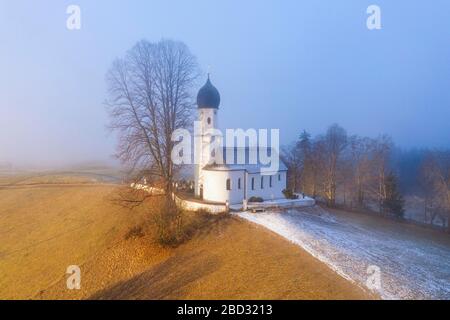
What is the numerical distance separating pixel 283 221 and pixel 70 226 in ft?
51.4

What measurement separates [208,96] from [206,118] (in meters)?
1.73

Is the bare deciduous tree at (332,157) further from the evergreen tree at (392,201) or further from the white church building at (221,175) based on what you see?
the white church building at (221,175)

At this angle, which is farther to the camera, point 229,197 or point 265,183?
point 265,183

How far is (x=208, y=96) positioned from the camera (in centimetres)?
2628

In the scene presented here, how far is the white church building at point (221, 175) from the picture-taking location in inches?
984

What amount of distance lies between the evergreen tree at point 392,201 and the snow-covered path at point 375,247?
386 cm

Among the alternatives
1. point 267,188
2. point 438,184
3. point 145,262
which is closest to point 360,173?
point 438,184

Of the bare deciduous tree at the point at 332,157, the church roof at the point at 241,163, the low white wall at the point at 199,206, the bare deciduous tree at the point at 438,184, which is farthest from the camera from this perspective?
the bare deciduous tree at the point at 332,157

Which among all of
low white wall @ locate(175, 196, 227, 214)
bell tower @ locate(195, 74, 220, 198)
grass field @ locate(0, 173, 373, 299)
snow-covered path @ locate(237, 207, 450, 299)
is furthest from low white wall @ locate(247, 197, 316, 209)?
bell tower @ locate(195, 74, 220, 198)

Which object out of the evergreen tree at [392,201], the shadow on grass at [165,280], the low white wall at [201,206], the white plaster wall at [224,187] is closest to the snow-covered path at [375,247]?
the low white wall at [201,206]

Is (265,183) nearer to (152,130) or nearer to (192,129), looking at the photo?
(192,129)

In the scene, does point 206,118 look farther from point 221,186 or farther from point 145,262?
point 145,262

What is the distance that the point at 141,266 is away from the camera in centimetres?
1706

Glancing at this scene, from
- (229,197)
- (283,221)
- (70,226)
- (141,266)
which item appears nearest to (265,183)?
(229,197)
